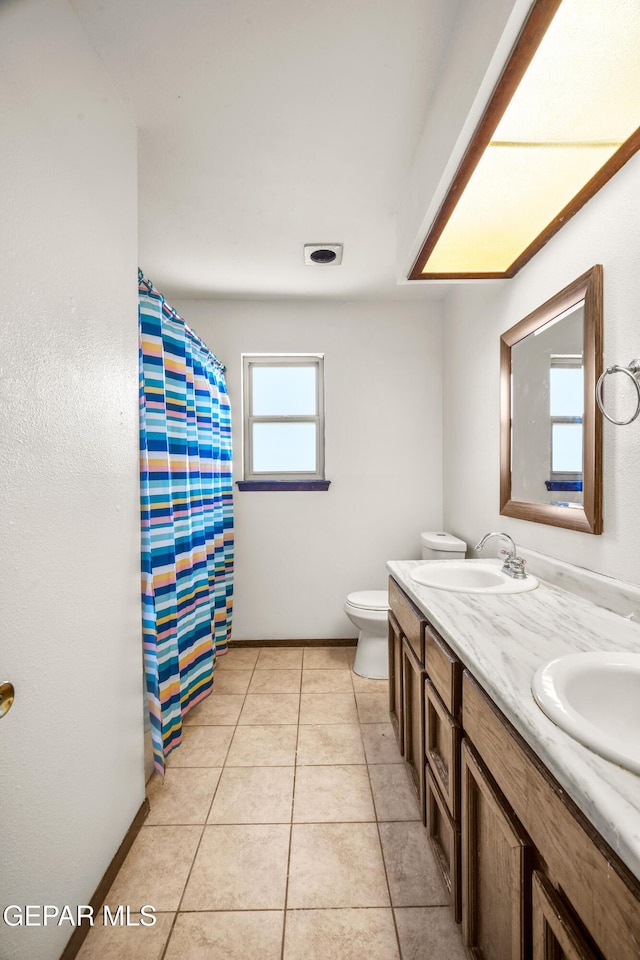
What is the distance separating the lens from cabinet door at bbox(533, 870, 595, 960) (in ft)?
1.95

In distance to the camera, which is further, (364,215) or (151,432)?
(364,215)

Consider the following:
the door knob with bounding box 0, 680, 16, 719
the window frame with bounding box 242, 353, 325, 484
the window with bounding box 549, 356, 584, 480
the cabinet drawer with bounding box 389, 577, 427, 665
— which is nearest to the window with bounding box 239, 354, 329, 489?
the window frame with bounding box 242, 353, 325, 484

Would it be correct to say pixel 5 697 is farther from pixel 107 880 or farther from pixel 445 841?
pixel 445 841

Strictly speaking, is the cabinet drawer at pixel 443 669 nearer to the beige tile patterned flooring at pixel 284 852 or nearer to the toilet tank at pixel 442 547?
the beige tile patterned flooring at pixel 284 852

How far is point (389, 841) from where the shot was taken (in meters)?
1.49

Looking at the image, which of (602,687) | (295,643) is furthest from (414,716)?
(295,643)

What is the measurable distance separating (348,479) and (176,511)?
144 centimetres

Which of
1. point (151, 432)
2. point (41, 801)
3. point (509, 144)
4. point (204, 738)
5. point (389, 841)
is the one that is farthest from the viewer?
point (204, 738)

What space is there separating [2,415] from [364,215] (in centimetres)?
185

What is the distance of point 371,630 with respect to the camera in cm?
263

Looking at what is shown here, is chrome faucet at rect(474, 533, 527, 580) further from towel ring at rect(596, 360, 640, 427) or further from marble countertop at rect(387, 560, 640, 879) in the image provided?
towel ring at rect(596, 360, 640, 427)

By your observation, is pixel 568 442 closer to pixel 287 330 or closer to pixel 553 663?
pixel 553 663

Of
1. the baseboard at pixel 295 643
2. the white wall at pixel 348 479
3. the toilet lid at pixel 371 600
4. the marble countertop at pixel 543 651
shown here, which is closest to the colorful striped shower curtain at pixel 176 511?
the white wall at pixel 348 479

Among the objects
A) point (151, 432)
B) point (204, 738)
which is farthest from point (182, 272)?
point (204, 738)
